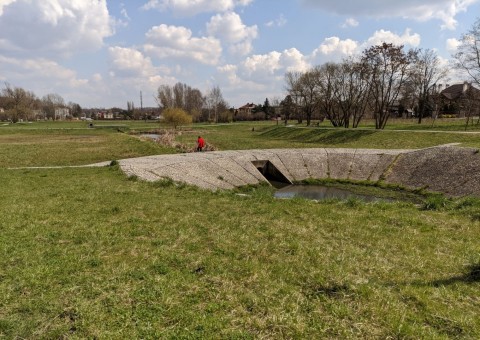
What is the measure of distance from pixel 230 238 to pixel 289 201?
15.0 feet

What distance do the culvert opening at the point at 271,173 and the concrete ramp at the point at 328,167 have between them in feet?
0.35

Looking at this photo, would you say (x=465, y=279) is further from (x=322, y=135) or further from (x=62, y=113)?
(x=62, y=113)

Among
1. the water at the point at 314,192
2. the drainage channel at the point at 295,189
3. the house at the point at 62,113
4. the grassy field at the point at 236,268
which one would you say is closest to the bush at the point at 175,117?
the drainage channel at the point at 295,189

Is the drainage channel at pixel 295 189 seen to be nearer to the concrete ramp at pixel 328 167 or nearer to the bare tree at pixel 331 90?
the concrete ramp at pixel 328 167

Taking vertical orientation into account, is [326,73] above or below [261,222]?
above

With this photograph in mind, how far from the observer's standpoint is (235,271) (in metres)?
6.27

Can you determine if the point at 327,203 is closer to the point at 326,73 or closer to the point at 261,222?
the point at 261,222

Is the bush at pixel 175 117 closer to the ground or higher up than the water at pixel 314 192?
higher up

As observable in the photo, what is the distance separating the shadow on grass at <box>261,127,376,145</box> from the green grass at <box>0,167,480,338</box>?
29.9m

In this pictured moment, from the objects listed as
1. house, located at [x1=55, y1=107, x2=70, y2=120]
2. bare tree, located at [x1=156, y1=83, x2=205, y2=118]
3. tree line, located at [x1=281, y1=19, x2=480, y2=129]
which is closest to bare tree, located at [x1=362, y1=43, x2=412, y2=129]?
tree line, located at [x1=281, y1=19, x2=480, y2=129]

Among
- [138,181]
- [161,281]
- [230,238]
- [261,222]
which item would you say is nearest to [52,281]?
[161,281]

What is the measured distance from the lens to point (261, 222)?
31.3ft

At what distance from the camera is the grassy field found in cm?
460

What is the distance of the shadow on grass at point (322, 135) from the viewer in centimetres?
4029
